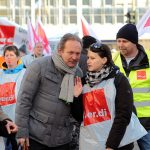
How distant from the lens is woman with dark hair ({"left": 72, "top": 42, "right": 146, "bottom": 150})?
14.1ft

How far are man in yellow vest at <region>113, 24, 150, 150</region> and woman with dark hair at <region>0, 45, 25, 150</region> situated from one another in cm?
163

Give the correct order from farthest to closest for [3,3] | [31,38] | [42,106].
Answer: [3,3] < [31,38] < [42,106]

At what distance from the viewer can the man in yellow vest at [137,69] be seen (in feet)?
18.0

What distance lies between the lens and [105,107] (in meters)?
4.36

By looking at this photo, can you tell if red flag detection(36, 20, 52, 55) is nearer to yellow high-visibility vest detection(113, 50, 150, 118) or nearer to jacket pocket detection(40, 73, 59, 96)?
yellow high-visibility vest detection(113, 50, 150, 118)

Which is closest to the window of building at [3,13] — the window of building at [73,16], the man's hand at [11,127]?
the window of building at [73,16]

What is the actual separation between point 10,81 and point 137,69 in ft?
6.13

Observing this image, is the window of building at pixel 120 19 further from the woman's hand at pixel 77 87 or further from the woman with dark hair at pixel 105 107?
the woman with dark hair at pixel 105 107

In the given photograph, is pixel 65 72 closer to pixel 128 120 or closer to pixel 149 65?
pixel 128 120

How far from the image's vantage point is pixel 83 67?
7074 millimetres

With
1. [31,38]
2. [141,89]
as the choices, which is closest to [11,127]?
[141,89]

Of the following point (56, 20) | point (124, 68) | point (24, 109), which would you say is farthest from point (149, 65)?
point (56, 20)

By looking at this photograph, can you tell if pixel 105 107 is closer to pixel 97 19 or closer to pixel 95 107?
pixel 95 107

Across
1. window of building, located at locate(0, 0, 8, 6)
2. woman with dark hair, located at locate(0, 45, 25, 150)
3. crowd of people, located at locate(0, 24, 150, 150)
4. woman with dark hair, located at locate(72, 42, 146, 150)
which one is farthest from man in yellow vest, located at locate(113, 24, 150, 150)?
window of building, located at locate(0, 0, 8, 6)
